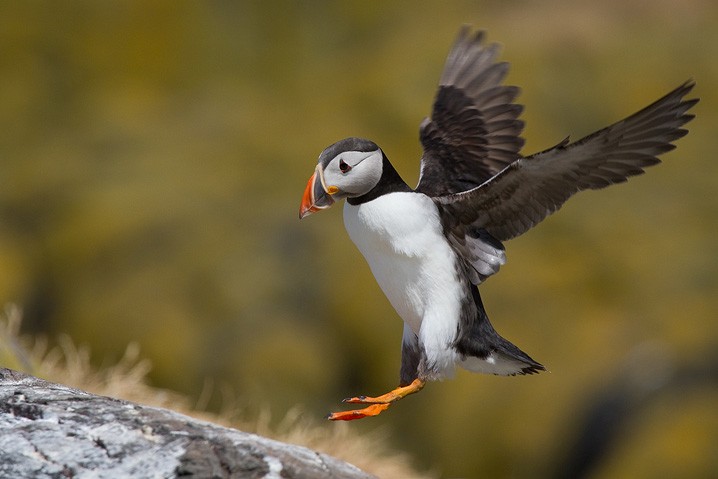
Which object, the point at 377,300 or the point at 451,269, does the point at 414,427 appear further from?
the point at 451,269

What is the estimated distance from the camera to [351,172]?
178 inches

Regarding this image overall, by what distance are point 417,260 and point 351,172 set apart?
0.45 m

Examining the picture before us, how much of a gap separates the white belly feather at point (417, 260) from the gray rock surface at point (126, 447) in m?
0.87

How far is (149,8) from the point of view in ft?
44.9

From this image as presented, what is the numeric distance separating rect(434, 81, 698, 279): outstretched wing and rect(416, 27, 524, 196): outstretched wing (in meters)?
0.47

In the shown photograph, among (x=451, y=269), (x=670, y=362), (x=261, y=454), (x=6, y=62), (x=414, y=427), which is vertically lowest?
(x=414, y=427)

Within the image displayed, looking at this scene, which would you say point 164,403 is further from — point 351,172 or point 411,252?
point 351,172

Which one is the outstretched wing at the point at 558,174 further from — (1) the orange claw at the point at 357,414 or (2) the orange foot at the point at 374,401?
(1) the orange claw at the point at 357,414

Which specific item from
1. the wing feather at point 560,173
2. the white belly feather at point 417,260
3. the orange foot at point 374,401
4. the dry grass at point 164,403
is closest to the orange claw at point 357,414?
the orange foot at point 374,401

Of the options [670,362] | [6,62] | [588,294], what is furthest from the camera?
[6,62]

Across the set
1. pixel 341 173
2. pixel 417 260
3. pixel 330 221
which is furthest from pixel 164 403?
pixel 330 221

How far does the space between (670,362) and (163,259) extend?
435 centimetres

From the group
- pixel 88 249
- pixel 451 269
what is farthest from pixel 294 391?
pixel 451 269

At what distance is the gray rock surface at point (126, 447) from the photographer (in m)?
3.66
